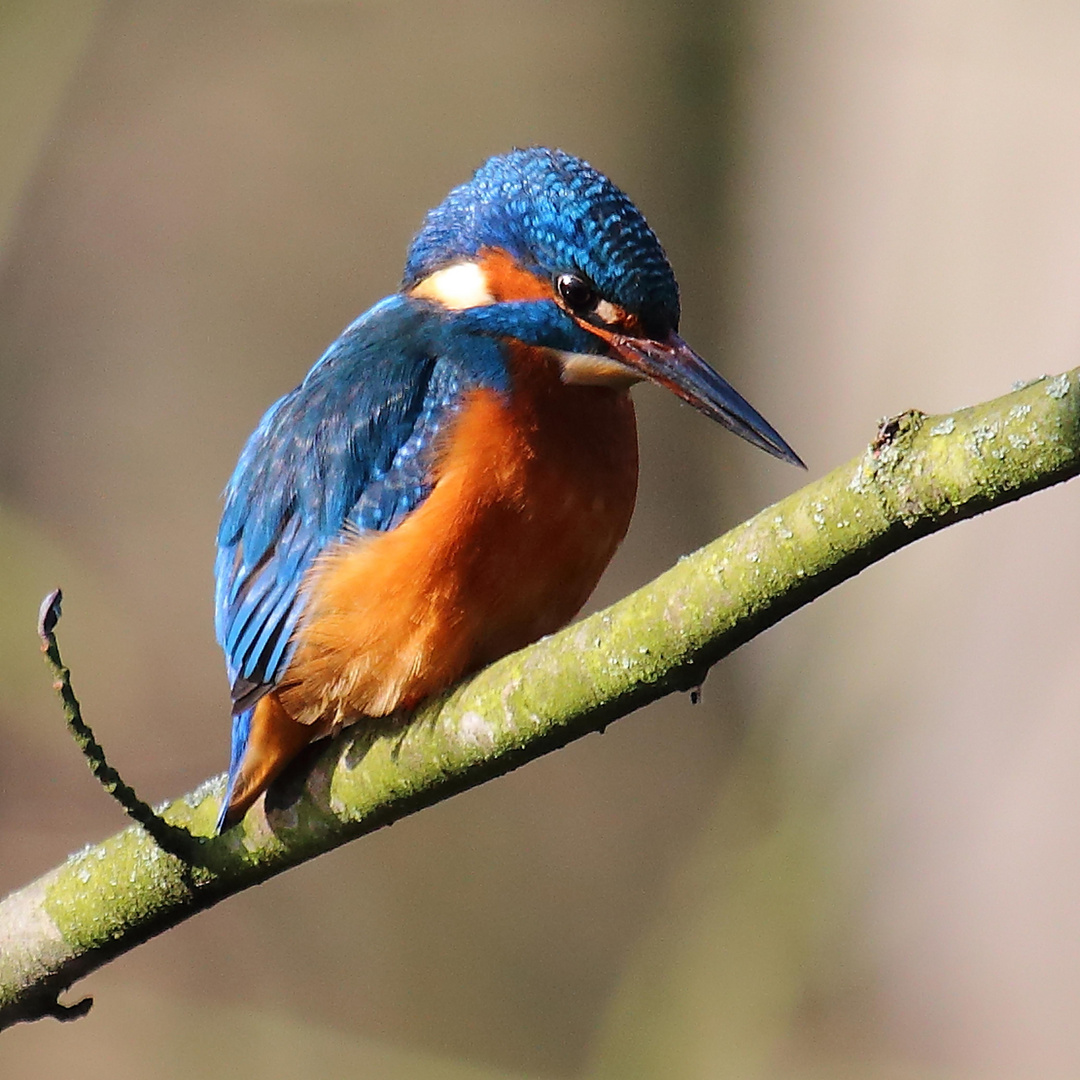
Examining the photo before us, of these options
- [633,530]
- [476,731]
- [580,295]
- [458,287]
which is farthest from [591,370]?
[633,530]

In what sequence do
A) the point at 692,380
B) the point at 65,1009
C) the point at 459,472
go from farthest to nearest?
the point at 692,380 → the point at 459,472 → the point at 65,1009

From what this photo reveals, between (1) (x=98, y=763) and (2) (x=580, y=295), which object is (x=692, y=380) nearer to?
(2) (x=580, y=295)

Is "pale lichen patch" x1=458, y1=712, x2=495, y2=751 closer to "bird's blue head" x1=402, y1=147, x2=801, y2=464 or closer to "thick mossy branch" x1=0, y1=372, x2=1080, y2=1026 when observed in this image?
"thick mossy branch" x1=0, y1=372, x2=1080, y2=1026

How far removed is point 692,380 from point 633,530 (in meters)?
2.14

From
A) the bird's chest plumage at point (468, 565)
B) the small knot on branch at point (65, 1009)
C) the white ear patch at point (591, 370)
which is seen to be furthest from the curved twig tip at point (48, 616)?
the white ear patch at point (591, 370)

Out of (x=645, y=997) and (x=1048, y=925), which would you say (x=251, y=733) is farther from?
(x=1048, y=925)

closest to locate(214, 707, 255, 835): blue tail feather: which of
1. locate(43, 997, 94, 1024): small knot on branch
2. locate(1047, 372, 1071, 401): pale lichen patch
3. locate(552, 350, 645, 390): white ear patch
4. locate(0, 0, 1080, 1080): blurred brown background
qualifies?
locate(43, 997, 94, 1024): small knot on branch

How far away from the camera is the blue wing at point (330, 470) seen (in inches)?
92.0

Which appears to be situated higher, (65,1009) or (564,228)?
(564,228)

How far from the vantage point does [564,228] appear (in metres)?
2.46

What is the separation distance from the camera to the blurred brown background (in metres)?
3.42

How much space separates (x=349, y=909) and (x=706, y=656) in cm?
292

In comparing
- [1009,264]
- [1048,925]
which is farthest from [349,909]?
[1009,264]

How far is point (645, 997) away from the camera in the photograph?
3459mm
